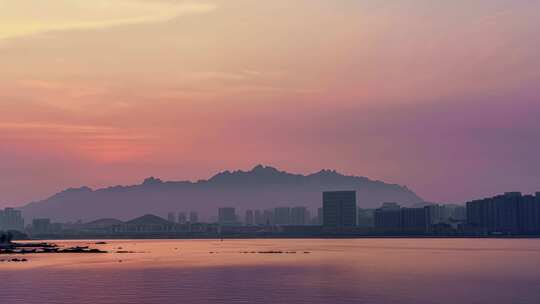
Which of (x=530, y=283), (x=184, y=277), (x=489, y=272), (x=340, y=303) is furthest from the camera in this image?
(x=489, y=272)

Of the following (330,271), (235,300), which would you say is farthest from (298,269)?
(235,300)

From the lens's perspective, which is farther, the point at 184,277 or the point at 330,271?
the point at 330,271

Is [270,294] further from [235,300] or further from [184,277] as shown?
[184,277]

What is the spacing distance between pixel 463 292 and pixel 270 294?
21002mm

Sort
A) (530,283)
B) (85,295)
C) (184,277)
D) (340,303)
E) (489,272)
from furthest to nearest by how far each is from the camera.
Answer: (489,272) → (184,277) → (530,283) → (85,295) → (340,303)

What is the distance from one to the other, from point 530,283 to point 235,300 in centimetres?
4009

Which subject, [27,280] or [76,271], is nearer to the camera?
[27,280]

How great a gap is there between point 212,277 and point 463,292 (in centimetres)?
3707

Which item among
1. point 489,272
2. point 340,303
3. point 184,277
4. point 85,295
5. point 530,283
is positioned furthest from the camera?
point 489,272

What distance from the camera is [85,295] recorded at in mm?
80000

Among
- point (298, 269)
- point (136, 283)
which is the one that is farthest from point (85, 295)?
point (298, 269)

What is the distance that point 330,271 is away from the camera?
11719 centimetres

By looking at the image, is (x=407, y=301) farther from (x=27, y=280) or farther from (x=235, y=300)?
(x=27, y=280)

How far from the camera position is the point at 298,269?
12125 centimetres
